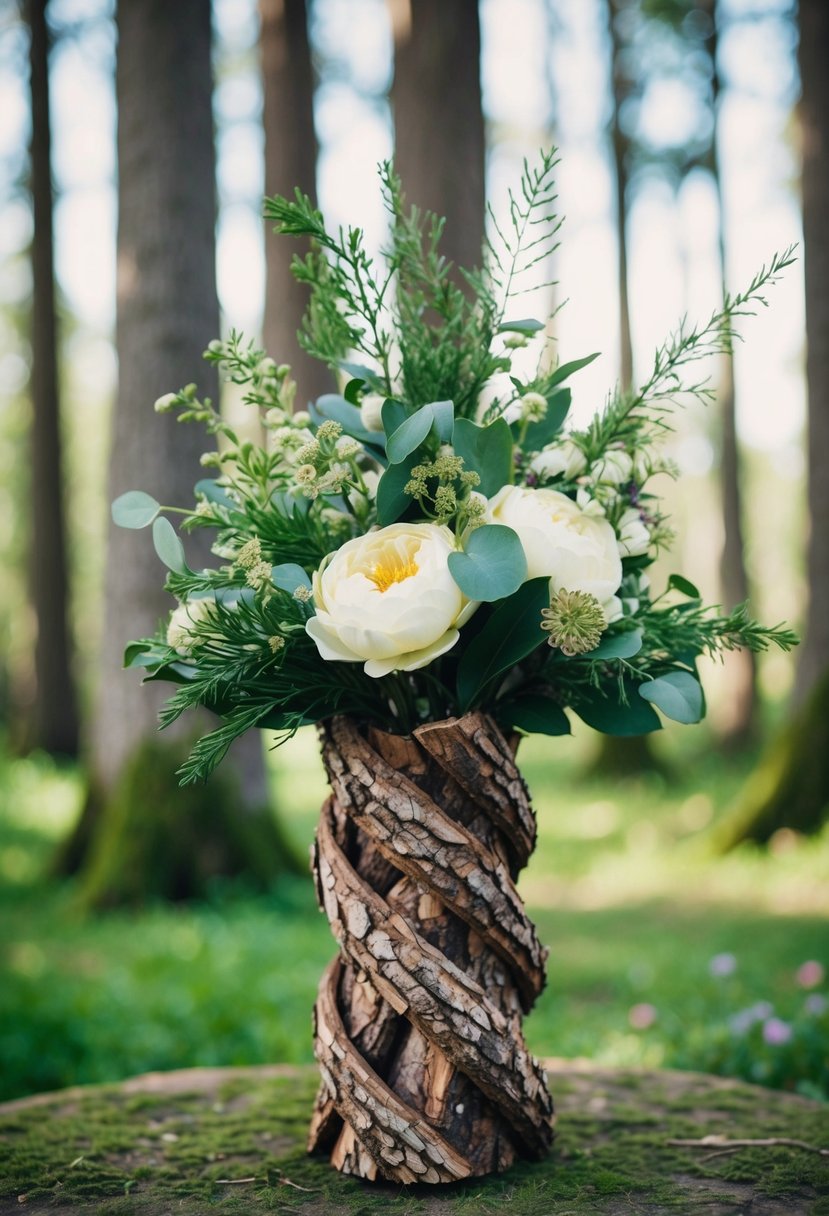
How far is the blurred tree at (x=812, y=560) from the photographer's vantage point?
20.6 ft

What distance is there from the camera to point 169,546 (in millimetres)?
1490

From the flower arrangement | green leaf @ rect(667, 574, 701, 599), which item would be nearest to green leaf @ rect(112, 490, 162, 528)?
the flower arrangement

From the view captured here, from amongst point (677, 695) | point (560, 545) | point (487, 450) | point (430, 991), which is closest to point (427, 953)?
point (430, 991)

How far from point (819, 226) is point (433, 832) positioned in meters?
6.59

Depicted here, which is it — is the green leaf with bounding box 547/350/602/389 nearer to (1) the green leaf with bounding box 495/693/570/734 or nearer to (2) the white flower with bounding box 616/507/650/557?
(2) the white flower with bounding box 616/507/650/557

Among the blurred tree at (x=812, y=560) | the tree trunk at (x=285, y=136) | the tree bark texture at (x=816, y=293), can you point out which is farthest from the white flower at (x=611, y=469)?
the tree trunk at (x=285, y=136)

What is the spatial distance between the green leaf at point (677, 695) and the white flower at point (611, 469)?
1.07 feet

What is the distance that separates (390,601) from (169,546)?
1.33ft

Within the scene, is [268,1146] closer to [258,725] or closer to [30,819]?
[258,725]

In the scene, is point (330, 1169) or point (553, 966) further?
point (553, 966)

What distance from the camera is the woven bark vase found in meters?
1.46

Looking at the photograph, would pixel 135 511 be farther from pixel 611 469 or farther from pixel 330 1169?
pixel 330 1169

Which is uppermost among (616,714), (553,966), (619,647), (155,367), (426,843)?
(155,367)

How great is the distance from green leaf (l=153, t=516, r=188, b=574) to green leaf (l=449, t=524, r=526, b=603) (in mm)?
450
